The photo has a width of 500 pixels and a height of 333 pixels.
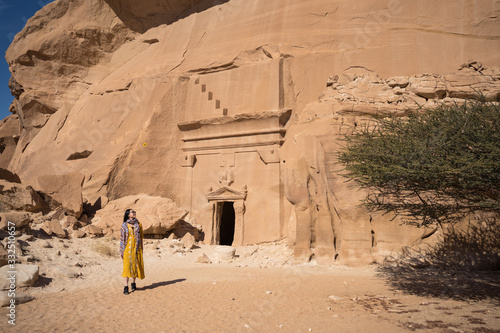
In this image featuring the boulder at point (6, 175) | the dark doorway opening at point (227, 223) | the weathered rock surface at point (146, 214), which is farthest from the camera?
the dark doorway opening at point (227, 223)

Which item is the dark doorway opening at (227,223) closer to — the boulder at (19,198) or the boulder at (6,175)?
the boulder at (19,198)

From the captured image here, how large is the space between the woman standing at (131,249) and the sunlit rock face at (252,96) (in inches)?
233

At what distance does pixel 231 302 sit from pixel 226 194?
35.2ft

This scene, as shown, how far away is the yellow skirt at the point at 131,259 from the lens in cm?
764

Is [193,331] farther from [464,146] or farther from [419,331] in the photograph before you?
[464,146]

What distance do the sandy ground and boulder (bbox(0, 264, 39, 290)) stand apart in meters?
0.20

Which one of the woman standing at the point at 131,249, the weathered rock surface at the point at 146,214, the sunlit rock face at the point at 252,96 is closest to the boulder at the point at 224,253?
the sunlit rock face at the point at 252,96

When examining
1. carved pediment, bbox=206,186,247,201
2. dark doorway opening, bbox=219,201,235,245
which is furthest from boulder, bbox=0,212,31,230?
dark doorway opening, bbox=219,201,235,245

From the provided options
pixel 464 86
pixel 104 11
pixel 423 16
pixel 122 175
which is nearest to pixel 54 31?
pixel 104 11

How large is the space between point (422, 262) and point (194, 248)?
8.44 m

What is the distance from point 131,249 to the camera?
7781mm

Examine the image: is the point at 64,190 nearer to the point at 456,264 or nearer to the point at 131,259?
the point at 131,259

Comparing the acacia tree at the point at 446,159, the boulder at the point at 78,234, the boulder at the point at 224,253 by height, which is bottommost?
the boulder at the point at 224,253

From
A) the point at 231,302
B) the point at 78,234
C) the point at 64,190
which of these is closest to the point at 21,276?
the point at 231,302
